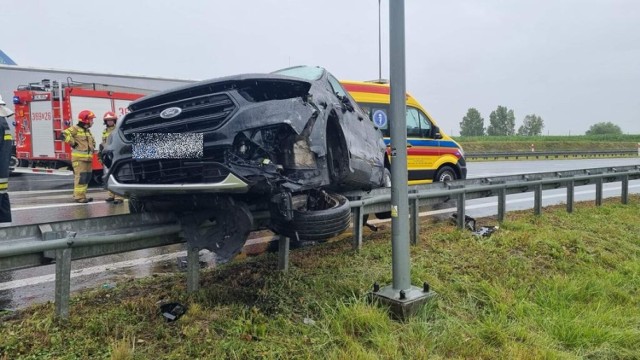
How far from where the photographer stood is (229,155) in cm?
298

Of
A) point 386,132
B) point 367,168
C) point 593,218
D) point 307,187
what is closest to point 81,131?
point 386,132

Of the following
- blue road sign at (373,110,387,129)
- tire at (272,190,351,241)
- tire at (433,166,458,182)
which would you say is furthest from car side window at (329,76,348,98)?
tire at (433,166,458,182)

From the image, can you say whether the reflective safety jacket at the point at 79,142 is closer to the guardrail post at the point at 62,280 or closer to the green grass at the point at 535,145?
the guardrail post at the point at 62,280

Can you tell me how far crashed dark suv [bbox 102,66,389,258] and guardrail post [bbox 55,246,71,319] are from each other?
53 cm

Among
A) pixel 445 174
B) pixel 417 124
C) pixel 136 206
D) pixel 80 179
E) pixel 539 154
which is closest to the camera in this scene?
pixel 136 206

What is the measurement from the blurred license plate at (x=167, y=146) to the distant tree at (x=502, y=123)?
264 ft

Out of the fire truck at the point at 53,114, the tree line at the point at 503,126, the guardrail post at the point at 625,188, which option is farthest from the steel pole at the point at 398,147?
the tree line at the point at 503,126

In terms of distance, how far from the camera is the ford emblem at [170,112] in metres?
3.15

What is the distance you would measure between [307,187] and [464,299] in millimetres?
1704

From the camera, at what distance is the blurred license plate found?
3.00 metres

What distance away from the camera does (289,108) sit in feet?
10.3

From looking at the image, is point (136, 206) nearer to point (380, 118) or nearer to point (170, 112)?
point (170, 112)

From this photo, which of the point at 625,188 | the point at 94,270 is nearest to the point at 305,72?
the point at 94,270

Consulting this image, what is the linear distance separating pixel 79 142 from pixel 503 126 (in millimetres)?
77821
